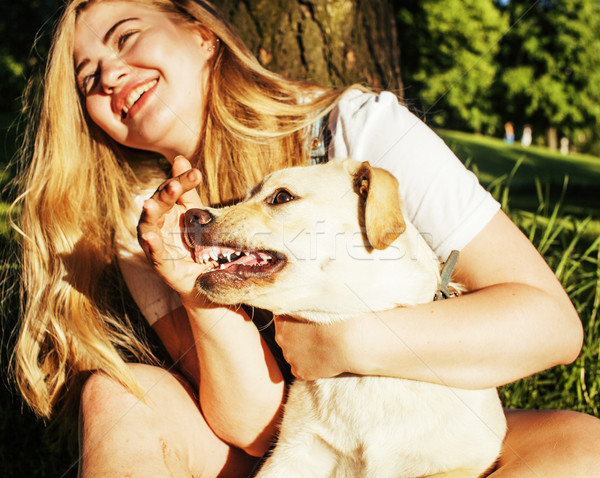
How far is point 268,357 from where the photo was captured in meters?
2.47

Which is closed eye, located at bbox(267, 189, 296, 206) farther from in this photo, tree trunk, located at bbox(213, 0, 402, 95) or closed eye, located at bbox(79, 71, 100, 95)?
tree trunk, located at bbox(213, 0, 402, 95)

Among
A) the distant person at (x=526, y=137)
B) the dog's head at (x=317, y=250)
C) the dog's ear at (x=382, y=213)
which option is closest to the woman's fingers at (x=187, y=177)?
the dog's head at (x=317, y=250)

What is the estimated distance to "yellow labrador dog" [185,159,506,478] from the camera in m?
2.02

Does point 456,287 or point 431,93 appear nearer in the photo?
point 456,287

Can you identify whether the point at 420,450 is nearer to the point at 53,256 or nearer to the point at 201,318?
the point at 201,318

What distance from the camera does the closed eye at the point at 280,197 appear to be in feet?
7.32

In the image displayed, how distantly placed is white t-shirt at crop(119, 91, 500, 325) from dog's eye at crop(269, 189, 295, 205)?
0.45 meters

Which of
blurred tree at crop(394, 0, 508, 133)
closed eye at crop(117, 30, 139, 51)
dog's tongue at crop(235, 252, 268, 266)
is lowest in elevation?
blurred tree at crop(394, 0, 508, 133)

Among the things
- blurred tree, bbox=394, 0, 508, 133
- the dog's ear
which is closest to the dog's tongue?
the dog's ear

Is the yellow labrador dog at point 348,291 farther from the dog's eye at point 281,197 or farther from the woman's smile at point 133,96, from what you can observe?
the woman's smile at point 133,96

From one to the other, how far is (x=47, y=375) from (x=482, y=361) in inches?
92.3

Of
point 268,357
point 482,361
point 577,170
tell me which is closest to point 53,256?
point 268,357

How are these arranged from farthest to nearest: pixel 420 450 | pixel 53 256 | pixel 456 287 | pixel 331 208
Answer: pixel 53 256 < pixel 456 287 < pixel 331 208 < pixel 420 450

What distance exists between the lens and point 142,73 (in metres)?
2.62
